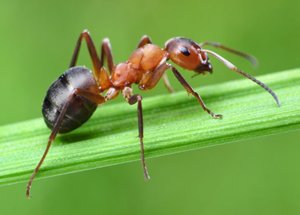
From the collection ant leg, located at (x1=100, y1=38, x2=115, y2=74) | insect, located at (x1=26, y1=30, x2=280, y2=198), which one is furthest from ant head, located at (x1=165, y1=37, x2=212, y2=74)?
ant leg, located at (x1=100, y1=38, x2=115, y2=74)

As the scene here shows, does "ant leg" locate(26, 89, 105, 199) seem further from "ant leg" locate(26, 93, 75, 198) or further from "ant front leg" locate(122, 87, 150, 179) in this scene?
"ant front leg" locate(122, 87, 150, 179)

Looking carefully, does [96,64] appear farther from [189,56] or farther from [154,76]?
[189,56]

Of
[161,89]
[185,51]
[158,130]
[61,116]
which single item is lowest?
[161,89]

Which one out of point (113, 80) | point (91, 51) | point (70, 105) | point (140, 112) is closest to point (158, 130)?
point (140, 112)

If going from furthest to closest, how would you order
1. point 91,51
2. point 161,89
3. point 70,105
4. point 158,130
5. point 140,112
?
point 161,89
point 91,51
point 70,105
point 140,112
point 158,130

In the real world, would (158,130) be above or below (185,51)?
below

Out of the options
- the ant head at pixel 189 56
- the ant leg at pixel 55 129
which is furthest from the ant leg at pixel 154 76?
the ant leg at pixel 55 129
